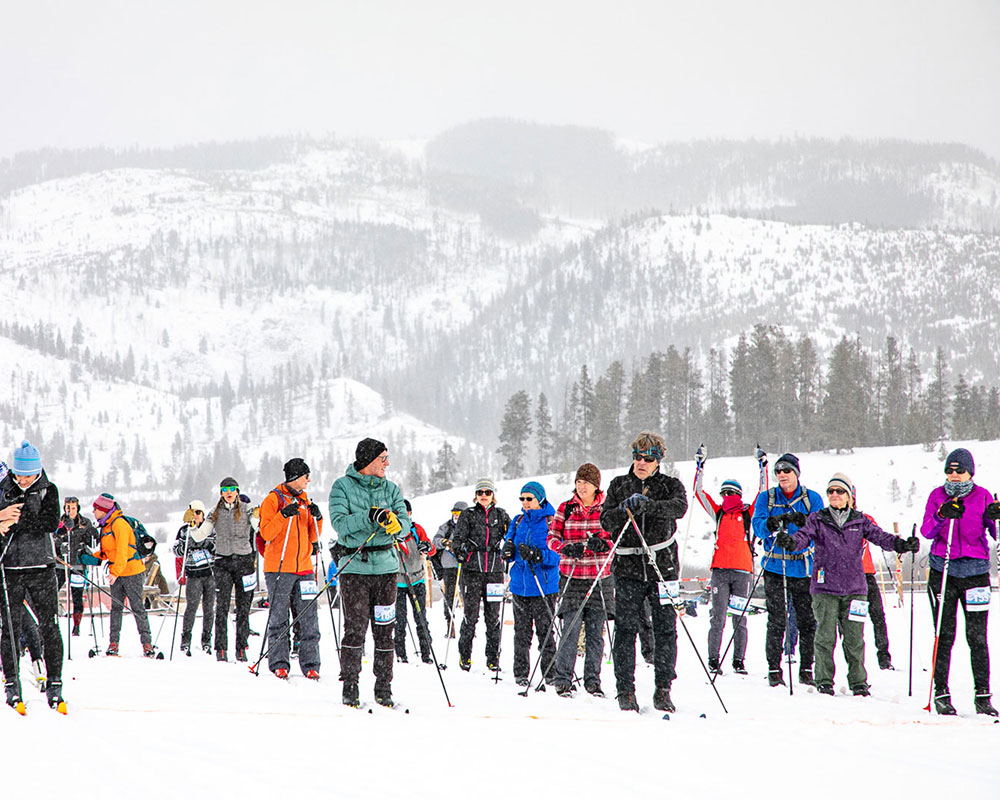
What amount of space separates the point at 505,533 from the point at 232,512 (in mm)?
3143

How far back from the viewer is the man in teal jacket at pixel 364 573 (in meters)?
7.33

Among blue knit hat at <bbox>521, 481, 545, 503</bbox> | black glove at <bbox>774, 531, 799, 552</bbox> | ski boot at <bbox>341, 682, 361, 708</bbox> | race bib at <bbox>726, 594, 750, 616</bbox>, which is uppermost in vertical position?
blue knit hat at <bbox>521, 481, 545, 503</bbox>

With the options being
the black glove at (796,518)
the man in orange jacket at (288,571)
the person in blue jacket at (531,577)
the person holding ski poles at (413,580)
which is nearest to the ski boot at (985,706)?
the black glove at (796,518)

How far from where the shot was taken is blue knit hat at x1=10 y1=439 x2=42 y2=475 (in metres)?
6.36

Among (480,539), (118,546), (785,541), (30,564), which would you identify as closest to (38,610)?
(30,564)

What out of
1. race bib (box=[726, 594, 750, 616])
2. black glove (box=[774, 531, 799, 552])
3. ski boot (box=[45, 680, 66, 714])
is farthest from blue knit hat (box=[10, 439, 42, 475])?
race bib (box=[726, 594, 750, 616])

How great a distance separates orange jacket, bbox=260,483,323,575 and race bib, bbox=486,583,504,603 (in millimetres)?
2033

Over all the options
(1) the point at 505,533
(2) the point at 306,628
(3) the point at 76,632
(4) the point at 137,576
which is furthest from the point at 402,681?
(3) the point at 76,632

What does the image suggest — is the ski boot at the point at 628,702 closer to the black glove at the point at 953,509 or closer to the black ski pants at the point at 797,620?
the black ski pants at the point at 797,620

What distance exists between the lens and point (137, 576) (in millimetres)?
11211

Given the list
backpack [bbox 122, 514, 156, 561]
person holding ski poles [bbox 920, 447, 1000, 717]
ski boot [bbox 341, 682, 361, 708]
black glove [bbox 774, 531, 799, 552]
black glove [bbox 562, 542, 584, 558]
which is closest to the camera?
ski boot [bbox 341, 682, 361, 708]

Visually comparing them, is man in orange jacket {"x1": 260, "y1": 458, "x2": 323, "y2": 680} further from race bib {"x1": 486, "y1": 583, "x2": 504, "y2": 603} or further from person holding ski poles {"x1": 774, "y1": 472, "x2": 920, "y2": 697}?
person holding ski poles {"x1": 774, "y1": 472, "x2": 920, "y2": 697}

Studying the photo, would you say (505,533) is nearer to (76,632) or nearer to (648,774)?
(648,774)

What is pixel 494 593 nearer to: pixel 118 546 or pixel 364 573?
pixel 364 573
